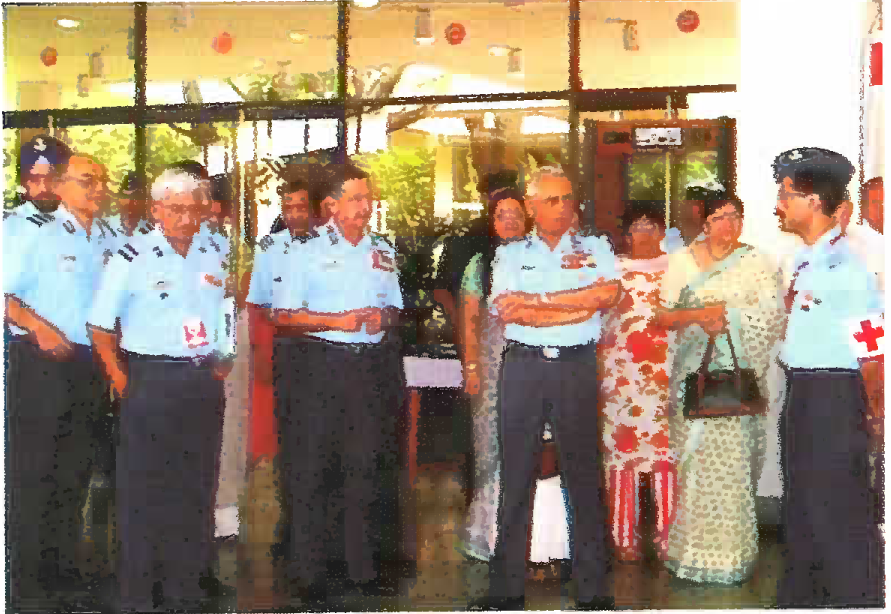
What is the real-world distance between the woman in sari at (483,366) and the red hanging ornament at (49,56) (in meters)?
1.84

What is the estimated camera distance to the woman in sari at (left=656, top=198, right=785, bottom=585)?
8.45 feet

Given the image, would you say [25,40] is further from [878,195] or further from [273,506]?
[878,195]

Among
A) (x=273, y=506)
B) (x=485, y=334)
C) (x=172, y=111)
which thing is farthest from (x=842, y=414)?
(x=172, y=111)

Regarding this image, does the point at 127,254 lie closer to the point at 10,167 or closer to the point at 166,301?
the point at 166,301

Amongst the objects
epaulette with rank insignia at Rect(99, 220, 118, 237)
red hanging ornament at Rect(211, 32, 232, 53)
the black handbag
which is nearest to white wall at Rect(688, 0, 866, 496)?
the black handbag

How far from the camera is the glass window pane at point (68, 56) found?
8.67ft

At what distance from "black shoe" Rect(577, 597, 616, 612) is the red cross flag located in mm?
1350

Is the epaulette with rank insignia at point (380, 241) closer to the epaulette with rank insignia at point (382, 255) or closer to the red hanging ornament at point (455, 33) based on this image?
the epaulette with rank insignia at point (382, 255)

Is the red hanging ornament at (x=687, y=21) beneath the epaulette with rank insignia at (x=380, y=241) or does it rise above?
above

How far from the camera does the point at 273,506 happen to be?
8.70ft

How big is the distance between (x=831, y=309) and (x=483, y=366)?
134 cm

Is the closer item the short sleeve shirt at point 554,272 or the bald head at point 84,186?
the short sleeve shirt at point 554,272

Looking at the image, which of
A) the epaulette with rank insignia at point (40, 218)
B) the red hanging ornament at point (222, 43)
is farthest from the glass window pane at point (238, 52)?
the epaulette with rank insignia at point (40, 218)

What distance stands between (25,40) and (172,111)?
63 centimetres
